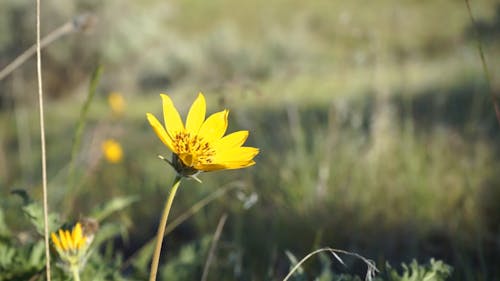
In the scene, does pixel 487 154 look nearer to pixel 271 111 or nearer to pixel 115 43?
pixel 271 111

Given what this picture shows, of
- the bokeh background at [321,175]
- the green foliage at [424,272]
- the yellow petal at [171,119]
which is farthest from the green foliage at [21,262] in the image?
the green foliage at [424,272]

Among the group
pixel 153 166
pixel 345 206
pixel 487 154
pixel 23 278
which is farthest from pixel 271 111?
pixel 23 278

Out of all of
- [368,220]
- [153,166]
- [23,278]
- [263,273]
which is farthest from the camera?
[153,166]

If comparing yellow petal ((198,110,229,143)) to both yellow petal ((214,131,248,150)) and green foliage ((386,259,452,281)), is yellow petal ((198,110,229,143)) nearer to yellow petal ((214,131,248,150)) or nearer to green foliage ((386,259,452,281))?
yellow petal ((214,131,248,150))

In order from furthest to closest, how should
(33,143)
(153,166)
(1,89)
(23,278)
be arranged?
1. (1,89)
2. (33,143)
3. (153,166)
4. (23,278)

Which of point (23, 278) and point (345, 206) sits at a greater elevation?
point (23, 278)

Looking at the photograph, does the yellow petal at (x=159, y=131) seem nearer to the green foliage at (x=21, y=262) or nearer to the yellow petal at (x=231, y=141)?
the yellow petal at (x=231, y=141)

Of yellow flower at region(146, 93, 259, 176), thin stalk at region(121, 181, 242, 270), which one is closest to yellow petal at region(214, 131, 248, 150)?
yellow flower at region(146, 93, 259, 176)

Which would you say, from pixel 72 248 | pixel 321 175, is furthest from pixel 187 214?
pixel 321 175
